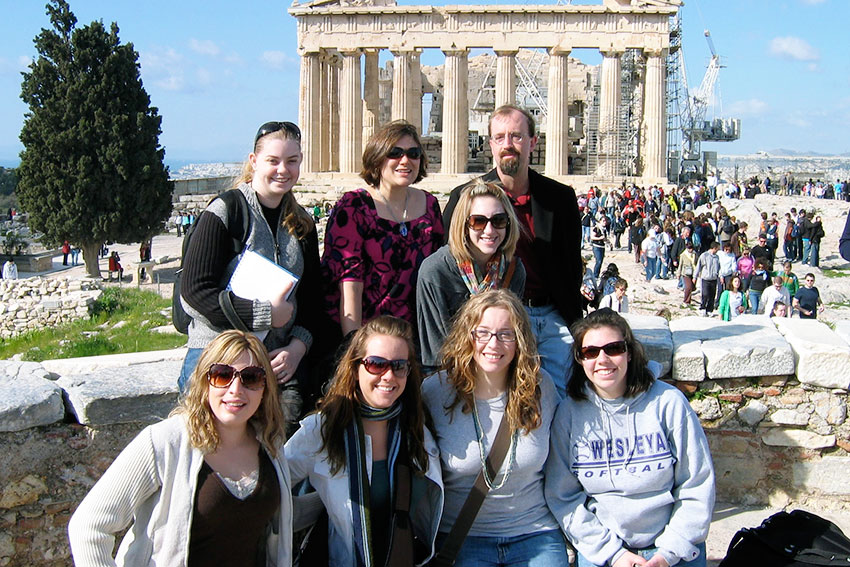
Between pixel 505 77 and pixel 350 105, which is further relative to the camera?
pixel 350 105

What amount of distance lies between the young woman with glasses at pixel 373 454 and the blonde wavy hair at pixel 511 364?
0.23m

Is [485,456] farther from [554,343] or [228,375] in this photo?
[228,375]

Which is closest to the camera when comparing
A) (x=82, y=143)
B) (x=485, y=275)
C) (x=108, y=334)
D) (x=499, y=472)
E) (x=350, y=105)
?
(x=499, y=472)

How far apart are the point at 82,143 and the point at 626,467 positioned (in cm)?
2733

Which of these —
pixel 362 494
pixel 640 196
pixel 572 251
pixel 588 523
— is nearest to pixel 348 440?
pixel 362 494

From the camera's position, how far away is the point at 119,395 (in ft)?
14.5

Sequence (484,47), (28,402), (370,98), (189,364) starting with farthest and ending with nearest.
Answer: (370,98) < (484,47) < (28,402) < (189,364)

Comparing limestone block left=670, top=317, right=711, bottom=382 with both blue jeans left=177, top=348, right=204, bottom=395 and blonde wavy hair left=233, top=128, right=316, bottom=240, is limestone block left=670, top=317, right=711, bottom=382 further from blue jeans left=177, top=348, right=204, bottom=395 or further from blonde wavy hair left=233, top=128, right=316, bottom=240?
blue jeans left=177, top=348, right=204, bottom=395

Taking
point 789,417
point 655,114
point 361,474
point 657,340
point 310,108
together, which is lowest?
point 789,417

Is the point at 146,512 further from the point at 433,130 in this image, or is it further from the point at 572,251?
the point at 433,130

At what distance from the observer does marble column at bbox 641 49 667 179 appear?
117 feet

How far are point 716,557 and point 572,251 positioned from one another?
190 centimetres

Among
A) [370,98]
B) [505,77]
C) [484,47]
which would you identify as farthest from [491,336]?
[370,98]

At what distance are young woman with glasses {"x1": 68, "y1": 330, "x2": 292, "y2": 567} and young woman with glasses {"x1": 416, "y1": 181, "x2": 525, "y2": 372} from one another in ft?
3.58
